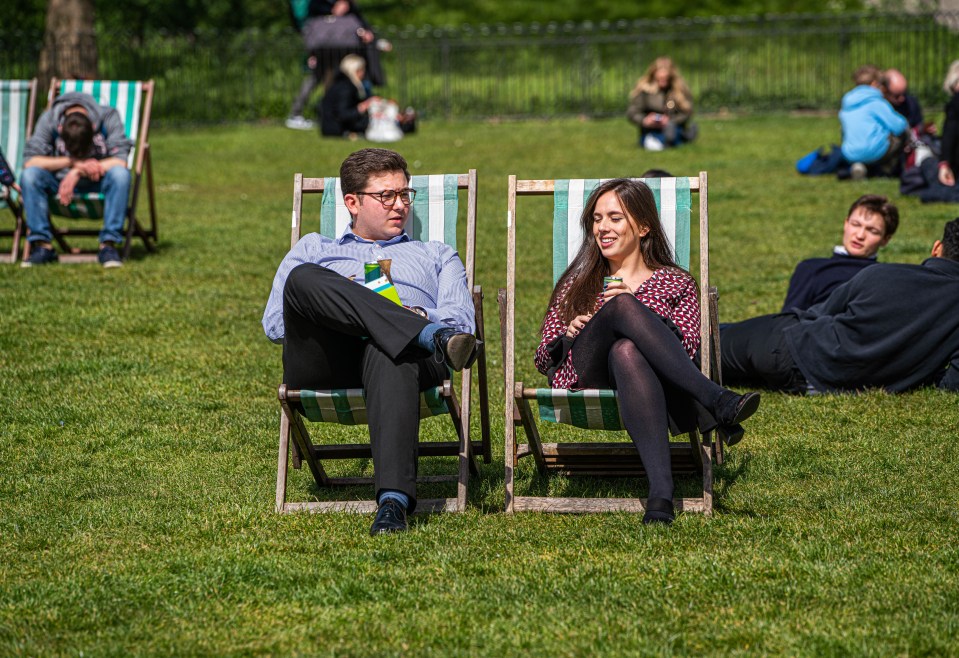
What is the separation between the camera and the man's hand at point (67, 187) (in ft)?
31.8

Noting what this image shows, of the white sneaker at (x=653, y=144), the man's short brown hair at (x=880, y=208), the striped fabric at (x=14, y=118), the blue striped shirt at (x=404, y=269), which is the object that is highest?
the white sneaker at (x=653, y=144)

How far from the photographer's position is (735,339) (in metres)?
6.66

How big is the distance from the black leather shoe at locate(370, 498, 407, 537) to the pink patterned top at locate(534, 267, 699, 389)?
0.80 metres

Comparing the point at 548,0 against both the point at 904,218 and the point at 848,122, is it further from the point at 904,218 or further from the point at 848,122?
the point at 904,218

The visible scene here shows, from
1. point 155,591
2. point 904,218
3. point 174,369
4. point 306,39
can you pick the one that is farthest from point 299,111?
point 155,591

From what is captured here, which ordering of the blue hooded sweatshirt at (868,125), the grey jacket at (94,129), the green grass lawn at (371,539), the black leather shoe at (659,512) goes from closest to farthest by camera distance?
the green grass lawn at (371,539) < the black leather shoe at (659,512) < the grey jacket at (94,129) < the blue hooded sweatshirt at (868,125)

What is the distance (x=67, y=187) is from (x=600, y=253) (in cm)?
560

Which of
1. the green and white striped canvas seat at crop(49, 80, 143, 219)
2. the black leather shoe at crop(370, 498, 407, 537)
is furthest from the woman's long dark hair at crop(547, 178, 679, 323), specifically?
the green and white striped canvas seat at crop(49, 80, 143, 219)

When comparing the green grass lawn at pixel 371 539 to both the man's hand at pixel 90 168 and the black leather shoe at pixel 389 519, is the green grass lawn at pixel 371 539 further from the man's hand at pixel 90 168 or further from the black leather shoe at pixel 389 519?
the man's hand at pixel 90 168

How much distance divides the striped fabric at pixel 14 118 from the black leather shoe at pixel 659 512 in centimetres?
730

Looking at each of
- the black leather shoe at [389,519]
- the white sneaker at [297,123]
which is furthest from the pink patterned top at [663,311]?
the white sneaker at [297,123]

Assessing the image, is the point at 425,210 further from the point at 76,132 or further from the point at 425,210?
the point at 76,132

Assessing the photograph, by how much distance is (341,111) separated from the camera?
1662 centimetres

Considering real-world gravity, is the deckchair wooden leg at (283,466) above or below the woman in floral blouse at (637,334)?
below
